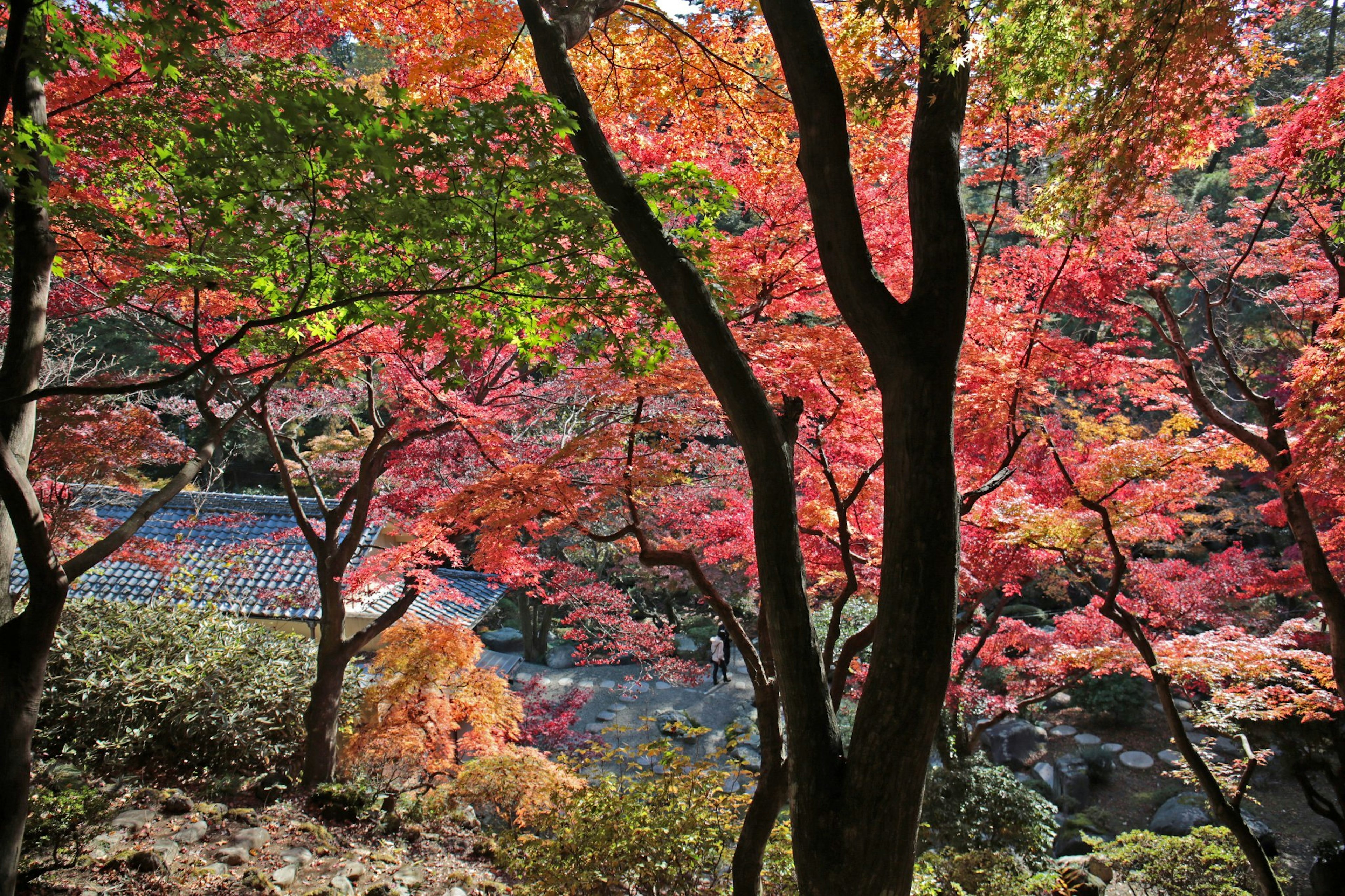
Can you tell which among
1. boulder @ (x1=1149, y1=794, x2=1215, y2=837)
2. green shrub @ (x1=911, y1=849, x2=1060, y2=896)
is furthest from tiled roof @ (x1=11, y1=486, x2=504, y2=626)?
boulder @ (x1=1149, y1=794, x2=1215, y2=837)

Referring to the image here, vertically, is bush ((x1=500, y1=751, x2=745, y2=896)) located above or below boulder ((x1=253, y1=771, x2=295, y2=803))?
above

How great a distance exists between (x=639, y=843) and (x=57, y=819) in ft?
11.3

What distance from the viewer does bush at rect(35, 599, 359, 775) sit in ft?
19.0

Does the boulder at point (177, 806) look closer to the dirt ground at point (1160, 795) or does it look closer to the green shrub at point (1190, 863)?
the green shrub at point (1190, 863)

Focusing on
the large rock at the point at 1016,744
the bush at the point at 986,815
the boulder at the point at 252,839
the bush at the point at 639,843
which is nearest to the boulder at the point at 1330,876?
the bush at the point at 986,815

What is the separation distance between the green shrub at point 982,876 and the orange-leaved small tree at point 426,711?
402 centimetres

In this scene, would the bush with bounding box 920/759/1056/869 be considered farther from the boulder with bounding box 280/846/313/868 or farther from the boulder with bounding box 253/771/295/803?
the boulder with bounding box 253/771/295/803

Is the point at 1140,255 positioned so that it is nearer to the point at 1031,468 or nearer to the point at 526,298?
the point at 1031,468

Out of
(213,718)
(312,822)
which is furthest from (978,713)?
(213,718)

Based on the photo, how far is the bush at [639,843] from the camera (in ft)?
14.5

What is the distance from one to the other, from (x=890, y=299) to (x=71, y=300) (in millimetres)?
7244

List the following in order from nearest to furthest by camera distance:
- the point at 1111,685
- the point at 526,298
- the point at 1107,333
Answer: the point at 526,298, the point at 1111,685, the point at 1107,333

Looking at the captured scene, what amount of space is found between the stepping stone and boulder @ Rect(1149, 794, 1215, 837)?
1.24m

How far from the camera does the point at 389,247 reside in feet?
11.1
